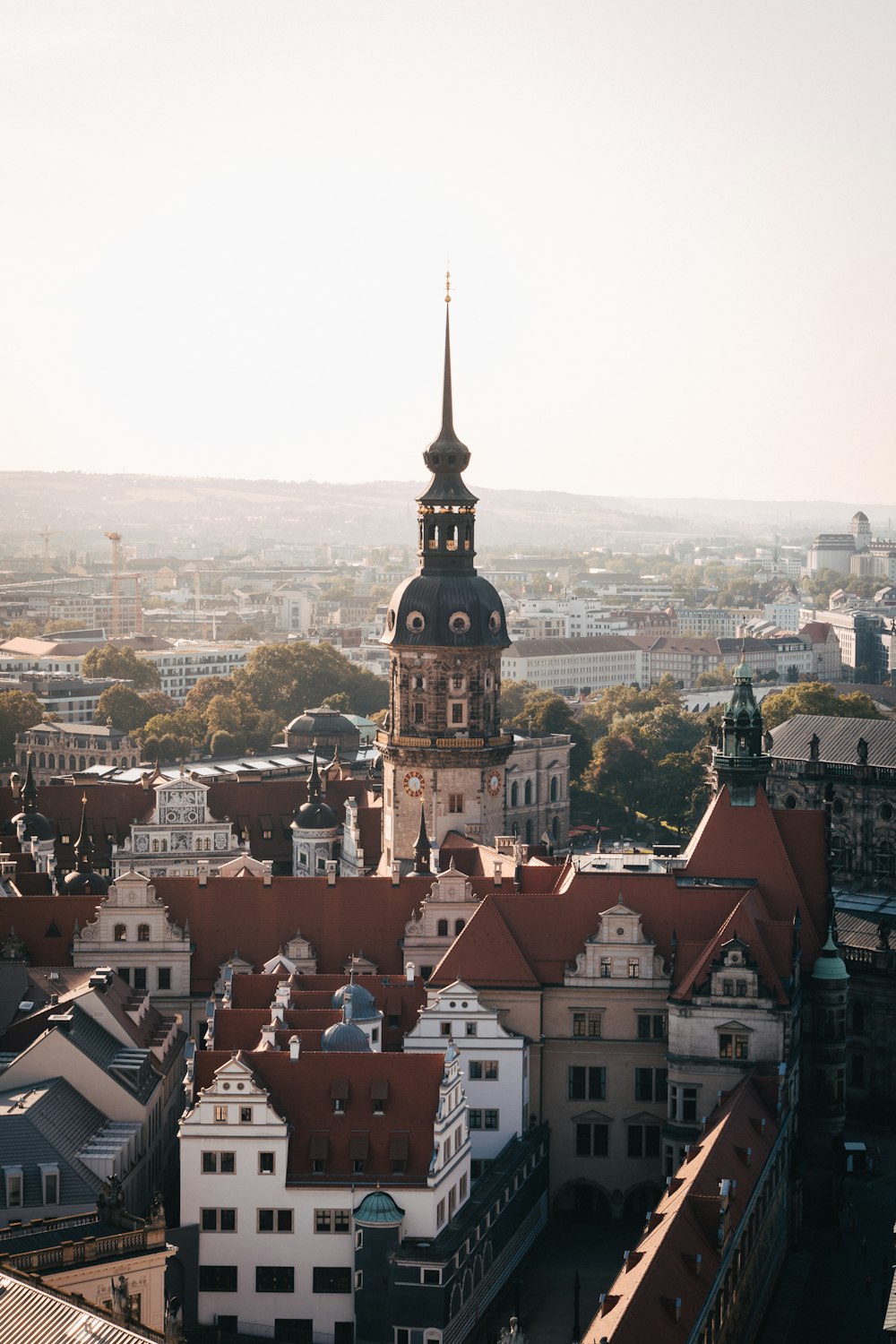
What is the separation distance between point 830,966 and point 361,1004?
823 inches

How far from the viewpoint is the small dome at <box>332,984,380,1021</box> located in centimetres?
9175

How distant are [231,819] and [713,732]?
30939mm

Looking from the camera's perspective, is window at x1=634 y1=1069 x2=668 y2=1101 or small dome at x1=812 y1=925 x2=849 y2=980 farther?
small dome at x1=812 y1=925 x2=849 y2=980

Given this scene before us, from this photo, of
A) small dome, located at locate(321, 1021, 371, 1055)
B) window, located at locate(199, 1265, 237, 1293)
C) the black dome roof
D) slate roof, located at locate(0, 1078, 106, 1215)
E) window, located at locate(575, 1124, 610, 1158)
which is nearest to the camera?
slate roof, located at locate(0, 1078, 106, 1215)

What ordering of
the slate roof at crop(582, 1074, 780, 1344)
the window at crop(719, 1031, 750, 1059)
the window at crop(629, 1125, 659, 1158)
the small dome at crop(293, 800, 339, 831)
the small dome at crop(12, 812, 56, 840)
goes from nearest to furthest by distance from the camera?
the slate roof at crop(582, 1074, 780, 1344)
the window at crop(719, 1031, 750, 1059)
the window at crop(629, 1125, 659, 1158)
the small dome at crop(12, 812, 56, 840)
the small dome at crop(293, 800, 339, 831)

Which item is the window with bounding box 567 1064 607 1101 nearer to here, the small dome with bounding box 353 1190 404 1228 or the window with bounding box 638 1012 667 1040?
the window with bounding box 638 1012 667 1040

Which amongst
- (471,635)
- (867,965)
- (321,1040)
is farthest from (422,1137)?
(471,635)

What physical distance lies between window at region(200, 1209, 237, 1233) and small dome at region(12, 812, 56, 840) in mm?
65435

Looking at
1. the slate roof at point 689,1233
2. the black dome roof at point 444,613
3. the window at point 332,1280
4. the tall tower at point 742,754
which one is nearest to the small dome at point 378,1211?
the window at point 332,1280

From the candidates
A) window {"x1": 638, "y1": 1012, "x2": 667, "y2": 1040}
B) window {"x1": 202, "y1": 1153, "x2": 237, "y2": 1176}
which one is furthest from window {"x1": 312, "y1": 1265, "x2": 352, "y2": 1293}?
window {"x1": 638, "y1": 1012, "x2": 667, "y2": 1040}

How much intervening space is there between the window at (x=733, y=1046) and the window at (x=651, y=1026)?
375 centimetres

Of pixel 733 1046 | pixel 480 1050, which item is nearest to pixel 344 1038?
pixel 480 1050

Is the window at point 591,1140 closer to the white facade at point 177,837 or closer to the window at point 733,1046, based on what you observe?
the window at point 733,1046

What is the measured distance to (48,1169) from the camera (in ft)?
258
